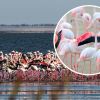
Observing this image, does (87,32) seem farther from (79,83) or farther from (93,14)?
(79,83)

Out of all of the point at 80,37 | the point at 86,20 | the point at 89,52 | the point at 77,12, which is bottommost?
the point at 89,52

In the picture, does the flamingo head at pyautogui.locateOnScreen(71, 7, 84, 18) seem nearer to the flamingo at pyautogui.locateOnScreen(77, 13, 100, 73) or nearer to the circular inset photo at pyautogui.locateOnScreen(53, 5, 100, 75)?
the circular inset photo at pyautogui.locateOnScreen(53, 5, 100, 75)

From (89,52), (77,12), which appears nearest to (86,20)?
(77,12)

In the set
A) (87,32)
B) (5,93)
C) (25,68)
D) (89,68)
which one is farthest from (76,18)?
(25,68)

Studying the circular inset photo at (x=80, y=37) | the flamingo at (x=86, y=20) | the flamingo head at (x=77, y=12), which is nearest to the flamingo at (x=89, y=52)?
the circular inset photo at (x=80, y=37)

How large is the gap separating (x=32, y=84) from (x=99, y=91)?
74.4 inches

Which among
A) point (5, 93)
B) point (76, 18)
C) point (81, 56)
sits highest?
point (76, 18)

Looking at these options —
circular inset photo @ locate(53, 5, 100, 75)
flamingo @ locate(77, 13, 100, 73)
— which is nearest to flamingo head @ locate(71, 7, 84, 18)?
circular inset photo @ locate(53, 5, 100, 75)

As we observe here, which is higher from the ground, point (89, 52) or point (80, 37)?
point (80, 37)

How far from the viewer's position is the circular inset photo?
13031mm

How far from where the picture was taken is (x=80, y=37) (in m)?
13.1

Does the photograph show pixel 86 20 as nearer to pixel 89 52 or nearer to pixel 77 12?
pixel 77 12

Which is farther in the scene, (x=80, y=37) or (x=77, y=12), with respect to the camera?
(x=77, y=12)

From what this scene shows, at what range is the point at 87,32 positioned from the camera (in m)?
13.2
